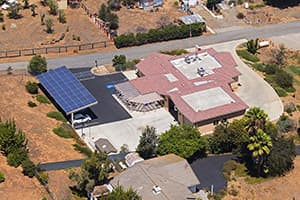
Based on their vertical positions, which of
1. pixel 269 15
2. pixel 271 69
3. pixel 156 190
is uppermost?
pixel 156 190

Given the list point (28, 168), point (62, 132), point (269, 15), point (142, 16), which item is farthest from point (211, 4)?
point (28, 168)

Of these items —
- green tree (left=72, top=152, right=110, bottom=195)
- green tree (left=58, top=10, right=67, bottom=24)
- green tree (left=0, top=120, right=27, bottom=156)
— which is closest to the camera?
green tree (left=72, top=152, right=110, bottom=195)

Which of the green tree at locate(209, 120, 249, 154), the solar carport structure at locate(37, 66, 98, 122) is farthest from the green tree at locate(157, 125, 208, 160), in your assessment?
the solar carport structure at locate(37, 66, 98, 122)

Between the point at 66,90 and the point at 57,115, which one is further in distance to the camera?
the point at 66,90

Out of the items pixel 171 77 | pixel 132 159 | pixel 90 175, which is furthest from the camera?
pixel 171 77

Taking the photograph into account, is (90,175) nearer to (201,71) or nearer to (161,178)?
(161,178)

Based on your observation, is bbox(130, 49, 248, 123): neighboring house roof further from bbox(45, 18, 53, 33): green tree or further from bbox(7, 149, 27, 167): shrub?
bbox(7, 149, 27, 167): shrub
